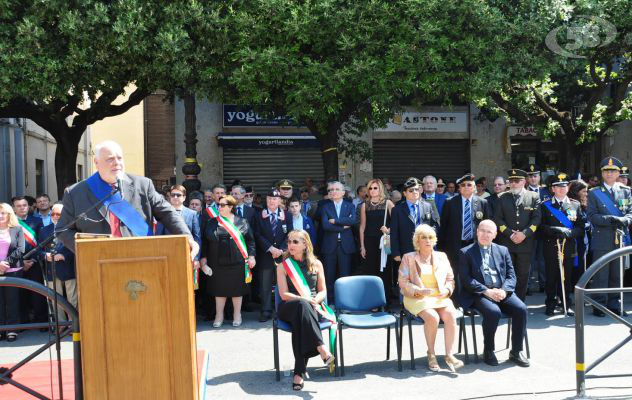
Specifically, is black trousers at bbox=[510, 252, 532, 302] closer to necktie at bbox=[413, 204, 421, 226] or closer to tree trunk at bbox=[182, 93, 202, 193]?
necktie at bbox=[413, 204, 421, 226]

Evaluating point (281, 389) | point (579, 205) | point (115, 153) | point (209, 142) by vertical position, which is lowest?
point (281, 389)

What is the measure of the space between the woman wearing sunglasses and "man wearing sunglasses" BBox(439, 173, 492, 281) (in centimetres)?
276

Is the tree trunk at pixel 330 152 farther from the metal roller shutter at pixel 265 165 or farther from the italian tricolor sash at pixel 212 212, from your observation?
the metal roller shutter at pixel 265 165

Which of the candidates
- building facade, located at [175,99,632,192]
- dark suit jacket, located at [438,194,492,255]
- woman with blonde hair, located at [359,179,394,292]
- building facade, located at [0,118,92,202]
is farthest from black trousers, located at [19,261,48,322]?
building facade, located at [0,118,92,202]

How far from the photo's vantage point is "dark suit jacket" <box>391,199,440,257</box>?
337 inches

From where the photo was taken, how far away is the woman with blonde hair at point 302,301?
19.2 ft

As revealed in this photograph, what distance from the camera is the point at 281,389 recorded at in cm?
575

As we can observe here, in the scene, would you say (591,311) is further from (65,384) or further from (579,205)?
(65,384)

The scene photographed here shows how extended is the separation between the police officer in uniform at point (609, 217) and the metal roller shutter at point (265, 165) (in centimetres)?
1190

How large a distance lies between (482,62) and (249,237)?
17.0 ft

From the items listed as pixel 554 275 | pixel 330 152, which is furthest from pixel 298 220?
pixel 554 275

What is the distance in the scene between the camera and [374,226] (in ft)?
30.4

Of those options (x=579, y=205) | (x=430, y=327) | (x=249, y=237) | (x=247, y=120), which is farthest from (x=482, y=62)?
(x=247, y=120)

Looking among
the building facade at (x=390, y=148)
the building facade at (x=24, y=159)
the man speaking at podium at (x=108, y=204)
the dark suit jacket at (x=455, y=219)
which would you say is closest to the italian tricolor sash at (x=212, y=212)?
the dark suit jacket at (x=455, y=219)
